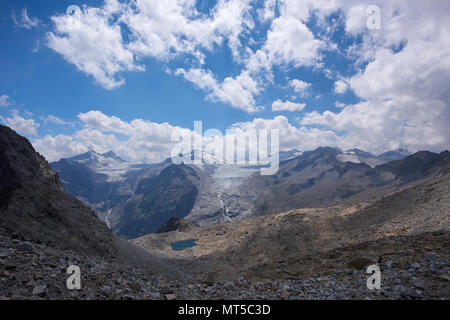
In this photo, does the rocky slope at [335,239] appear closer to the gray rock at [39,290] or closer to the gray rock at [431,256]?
the gray rock at [431,256]

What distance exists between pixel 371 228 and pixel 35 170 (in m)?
58.0

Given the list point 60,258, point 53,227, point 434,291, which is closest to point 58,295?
point 60,258

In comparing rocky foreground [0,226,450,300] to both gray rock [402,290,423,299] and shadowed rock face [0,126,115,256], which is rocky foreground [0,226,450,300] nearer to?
gray rock [402,290,423,299]

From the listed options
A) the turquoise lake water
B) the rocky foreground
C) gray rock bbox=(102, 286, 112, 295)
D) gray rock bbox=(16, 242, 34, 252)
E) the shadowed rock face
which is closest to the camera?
the rocky foreground

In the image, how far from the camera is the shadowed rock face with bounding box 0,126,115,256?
23688 millimetres

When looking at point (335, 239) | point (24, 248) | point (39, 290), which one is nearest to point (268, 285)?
point (39, 290)

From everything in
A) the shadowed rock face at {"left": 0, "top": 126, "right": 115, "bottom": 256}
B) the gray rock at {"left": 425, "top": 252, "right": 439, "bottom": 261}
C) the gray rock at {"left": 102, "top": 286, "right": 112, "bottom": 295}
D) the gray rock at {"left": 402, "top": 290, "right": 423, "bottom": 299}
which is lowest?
the gray rock at {"left": 102, "top": 286, "right": 112, "bottom": 295}

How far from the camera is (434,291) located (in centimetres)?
1105

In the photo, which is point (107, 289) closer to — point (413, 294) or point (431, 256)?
point (413, 294)

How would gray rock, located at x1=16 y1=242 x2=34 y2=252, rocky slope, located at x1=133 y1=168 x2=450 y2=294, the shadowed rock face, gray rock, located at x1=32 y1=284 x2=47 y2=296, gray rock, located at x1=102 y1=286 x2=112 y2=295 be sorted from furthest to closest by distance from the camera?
the shadowed rock face
rocky slope, located at x1=133 y1=168 x2=450 y2=294
gray rock, located at x1=16 y1=242 x2=34 y2=252
gray rock, located at x1=102 y1=286 x2=112 y2=295
gray rock, located at x1=32 y1=284 x2=47 y2=296

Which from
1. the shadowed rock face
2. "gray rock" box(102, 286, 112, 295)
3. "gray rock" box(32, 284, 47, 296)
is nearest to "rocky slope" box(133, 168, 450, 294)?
"gray rock" box(102, 286, 112, 295)

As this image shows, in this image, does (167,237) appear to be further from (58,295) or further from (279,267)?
(58,295)

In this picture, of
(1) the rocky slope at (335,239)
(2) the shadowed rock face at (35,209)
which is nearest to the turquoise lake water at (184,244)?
(1) the rocky slope at (335,239)

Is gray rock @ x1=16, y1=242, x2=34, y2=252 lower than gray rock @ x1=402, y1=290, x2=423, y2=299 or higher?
higher
